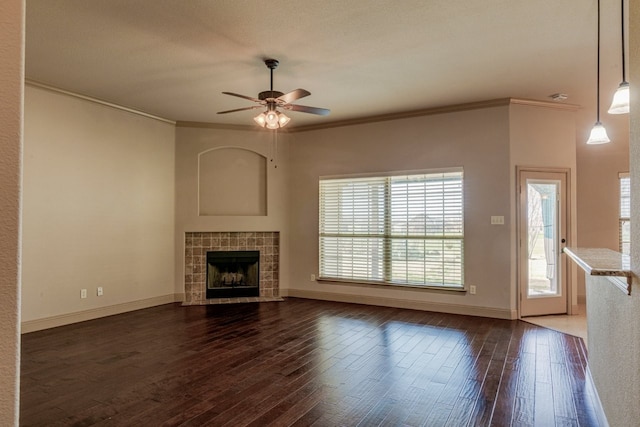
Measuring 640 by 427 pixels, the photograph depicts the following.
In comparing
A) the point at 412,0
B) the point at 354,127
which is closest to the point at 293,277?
the point at 354,127

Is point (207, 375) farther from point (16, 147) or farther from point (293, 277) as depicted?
point (293, 277)

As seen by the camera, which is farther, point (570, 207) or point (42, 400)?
point (570, 207)

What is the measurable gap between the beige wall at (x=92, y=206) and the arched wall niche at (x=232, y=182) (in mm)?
548

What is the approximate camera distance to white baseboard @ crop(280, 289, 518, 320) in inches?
205

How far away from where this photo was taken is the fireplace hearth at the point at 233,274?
652 cm

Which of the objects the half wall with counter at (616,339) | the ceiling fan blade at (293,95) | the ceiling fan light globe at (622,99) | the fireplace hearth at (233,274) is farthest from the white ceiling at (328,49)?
the fireplace hearth at (233,274)

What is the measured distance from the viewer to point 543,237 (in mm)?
5316

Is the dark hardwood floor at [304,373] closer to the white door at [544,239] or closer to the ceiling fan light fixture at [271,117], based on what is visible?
the white door at [544,239]

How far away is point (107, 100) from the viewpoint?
5.30 meters

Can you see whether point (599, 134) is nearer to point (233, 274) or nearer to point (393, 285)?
point (393, 285)

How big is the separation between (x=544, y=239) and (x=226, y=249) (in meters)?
4.88

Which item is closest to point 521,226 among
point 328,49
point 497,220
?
point 497,220

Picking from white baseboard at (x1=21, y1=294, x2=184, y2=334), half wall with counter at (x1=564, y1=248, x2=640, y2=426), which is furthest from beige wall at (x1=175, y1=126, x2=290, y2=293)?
half wall with counter at (x1=564, y1=248, x2=640, y2=426)

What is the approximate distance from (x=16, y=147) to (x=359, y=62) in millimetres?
3581
